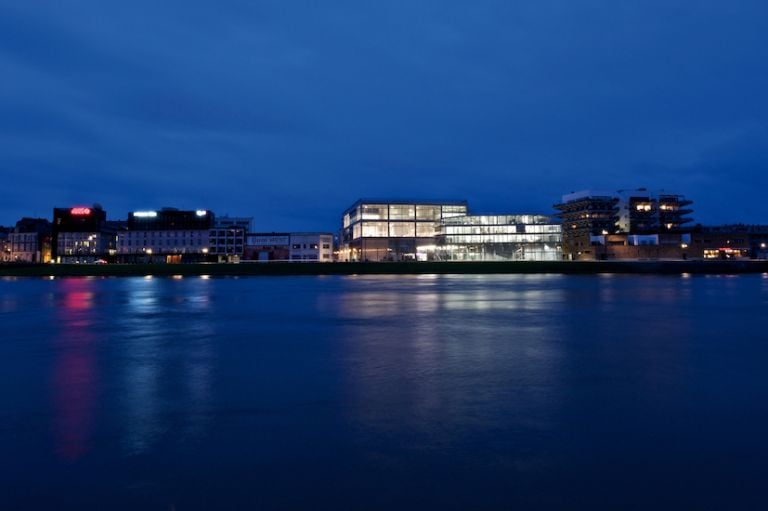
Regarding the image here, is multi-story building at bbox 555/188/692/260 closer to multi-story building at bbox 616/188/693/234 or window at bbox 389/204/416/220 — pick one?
multi-story building at bbox 616/188/693/234

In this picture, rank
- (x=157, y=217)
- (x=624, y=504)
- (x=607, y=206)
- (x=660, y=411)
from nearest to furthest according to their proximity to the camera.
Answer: (x=624, y=504) → (x=660, y=411) → (x=157, y=217) → (x=607, y=206)

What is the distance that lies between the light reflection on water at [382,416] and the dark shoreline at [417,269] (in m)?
69.4

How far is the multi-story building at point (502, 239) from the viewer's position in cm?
14300

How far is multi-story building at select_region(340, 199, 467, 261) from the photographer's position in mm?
146375

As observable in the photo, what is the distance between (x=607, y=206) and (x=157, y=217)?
14991 cm

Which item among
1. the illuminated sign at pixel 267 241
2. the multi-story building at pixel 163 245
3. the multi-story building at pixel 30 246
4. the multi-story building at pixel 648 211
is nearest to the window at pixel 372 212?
the illuminated sign at pixel 267 241

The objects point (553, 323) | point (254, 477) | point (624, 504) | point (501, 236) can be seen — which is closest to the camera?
→ point (624, 504)

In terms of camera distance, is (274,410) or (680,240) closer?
(274,410)

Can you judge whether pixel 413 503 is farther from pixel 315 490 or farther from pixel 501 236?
pixel 501 236

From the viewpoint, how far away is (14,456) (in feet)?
24.4

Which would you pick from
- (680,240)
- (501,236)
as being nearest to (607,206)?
(680,240)

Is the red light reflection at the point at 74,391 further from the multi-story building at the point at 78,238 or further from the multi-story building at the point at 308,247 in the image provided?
the multi-story building at the point at 78,238

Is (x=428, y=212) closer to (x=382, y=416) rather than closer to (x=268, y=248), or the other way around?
(x=268, y=248)

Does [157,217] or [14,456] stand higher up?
[157,217]
